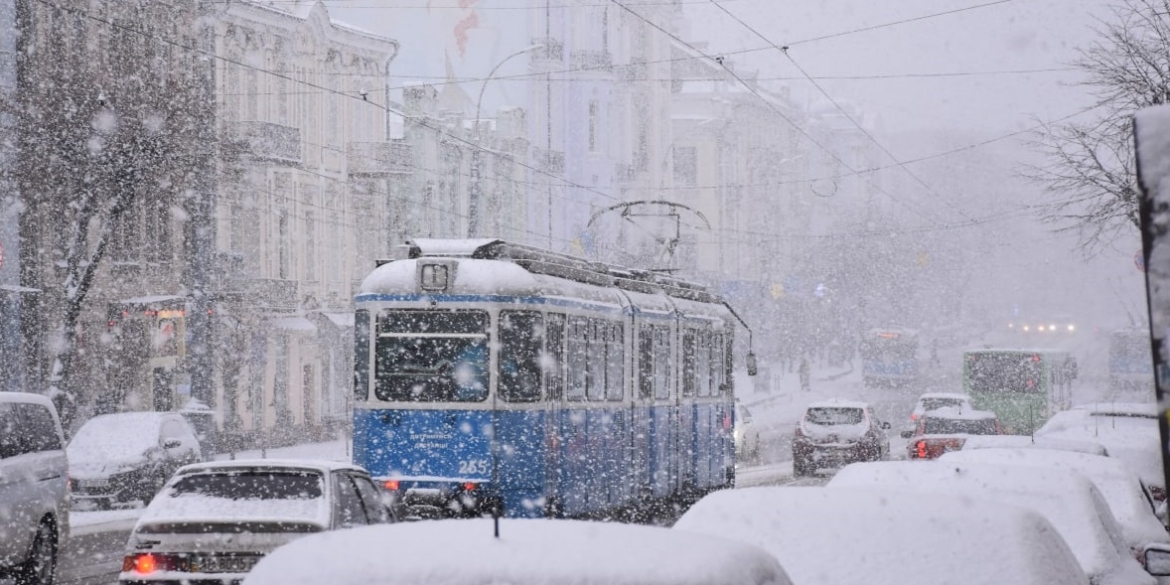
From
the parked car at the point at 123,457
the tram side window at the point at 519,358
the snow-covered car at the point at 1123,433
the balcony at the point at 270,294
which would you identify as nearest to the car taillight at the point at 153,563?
the tram side window at the point at 519,358

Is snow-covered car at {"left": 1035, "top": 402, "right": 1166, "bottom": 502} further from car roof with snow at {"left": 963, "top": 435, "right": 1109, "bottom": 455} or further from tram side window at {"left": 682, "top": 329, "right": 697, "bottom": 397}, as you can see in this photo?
tram side window at {"left": 682, "top": 329, "right": 697, "bottom": 397}

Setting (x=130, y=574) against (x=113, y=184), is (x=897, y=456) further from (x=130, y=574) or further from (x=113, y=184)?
(x=130, y=574)

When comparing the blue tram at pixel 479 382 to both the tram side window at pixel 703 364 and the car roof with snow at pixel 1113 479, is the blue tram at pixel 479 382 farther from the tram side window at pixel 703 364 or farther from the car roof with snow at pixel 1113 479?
the car roof with snow at pixel 1113 479

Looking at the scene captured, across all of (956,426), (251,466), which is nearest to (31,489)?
(251,466)

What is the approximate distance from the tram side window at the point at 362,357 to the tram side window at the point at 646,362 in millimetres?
4441

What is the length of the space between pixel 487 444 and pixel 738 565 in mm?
12532

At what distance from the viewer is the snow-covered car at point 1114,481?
10.5m

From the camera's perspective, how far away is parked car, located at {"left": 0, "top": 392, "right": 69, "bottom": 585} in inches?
536

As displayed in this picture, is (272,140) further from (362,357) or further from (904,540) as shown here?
(904,540)

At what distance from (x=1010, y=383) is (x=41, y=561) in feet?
123

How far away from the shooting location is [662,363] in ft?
70.8

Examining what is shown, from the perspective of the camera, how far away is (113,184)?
29.2m

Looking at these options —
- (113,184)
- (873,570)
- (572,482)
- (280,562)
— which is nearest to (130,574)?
(873,570)

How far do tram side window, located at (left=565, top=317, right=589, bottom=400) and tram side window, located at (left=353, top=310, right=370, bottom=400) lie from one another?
2260 millimetres
